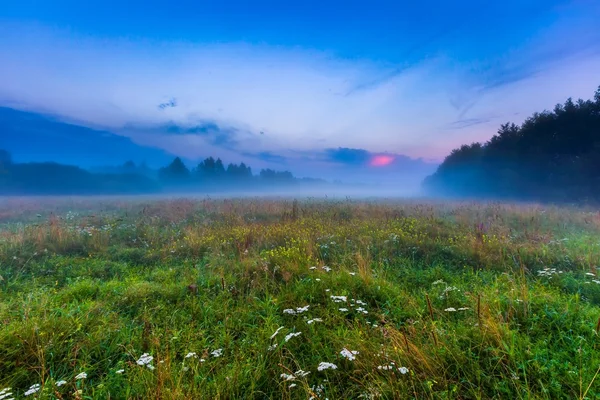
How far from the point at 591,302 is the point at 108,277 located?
8.69 meters

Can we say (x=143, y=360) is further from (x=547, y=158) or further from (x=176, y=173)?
(x=176, y=173)

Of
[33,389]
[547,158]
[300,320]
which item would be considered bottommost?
[300,320]

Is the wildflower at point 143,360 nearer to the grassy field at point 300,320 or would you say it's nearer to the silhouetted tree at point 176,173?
the grassy field at point 300,320

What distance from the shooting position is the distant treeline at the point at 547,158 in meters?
22.5

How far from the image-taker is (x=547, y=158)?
26.8m

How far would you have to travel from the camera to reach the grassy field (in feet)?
7.63

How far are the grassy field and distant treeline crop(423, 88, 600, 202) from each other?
76.3 feet

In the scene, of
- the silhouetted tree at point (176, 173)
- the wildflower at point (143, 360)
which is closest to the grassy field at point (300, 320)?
the wildflower at point (143, 360)

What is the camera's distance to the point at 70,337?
10.1 ft

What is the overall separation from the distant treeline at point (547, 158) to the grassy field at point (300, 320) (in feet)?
76.3

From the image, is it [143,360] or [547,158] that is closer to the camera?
[143,360]

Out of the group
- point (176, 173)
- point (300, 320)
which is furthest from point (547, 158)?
point (176, 173)

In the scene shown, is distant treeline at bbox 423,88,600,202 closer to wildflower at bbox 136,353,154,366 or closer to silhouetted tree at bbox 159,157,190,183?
wildflower at bbox 136,353,154,366

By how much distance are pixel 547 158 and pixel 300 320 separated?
35099mm
